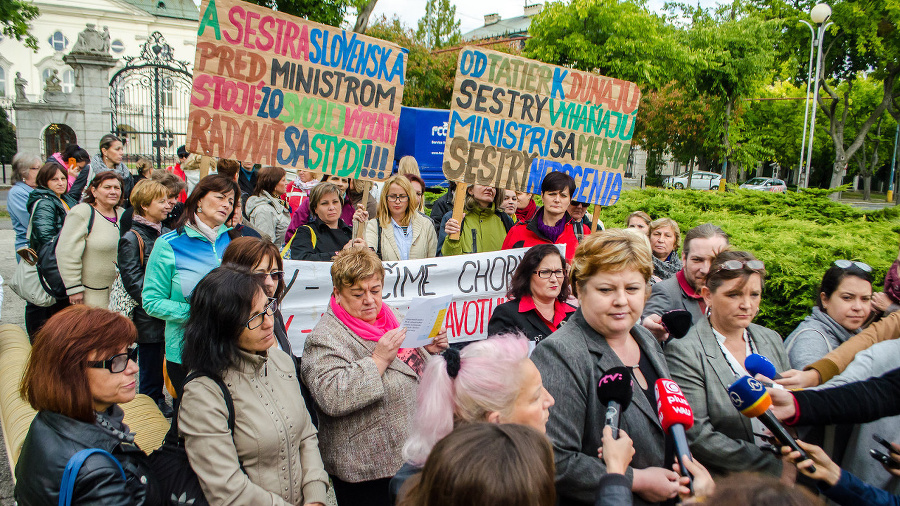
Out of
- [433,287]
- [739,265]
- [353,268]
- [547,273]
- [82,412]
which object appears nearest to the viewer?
[82,412]

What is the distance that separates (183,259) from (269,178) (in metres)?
3.23

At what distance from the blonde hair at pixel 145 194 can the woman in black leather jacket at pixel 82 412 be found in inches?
107

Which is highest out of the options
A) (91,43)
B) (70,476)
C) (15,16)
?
(15,16)

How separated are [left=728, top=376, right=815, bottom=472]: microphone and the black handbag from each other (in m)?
1.89

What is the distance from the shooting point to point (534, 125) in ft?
17.6

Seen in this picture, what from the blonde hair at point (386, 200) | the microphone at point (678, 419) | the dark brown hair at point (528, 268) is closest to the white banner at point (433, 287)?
the blonde hair at point (386, 200)

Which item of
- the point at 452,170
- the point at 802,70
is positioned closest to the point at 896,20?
the point at 802,70

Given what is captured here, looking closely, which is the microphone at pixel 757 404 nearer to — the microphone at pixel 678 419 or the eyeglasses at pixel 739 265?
the microphone at pixel 678 419

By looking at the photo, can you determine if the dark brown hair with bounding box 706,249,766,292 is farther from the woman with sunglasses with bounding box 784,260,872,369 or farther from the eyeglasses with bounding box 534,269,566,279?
the eyeglasses with bounding box 534,269,566,279

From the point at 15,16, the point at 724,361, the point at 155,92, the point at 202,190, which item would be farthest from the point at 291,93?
the point at 15,16

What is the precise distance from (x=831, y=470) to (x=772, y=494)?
109cm

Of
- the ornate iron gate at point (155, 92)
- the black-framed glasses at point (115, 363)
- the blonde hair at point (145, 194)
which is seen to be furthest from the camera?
the ornate iron gate at point (155, 92)

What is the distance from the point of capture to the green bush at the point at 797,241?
5.14 meters

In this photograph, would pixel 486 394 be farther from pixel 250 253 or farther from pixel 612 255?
pixel 250 253
